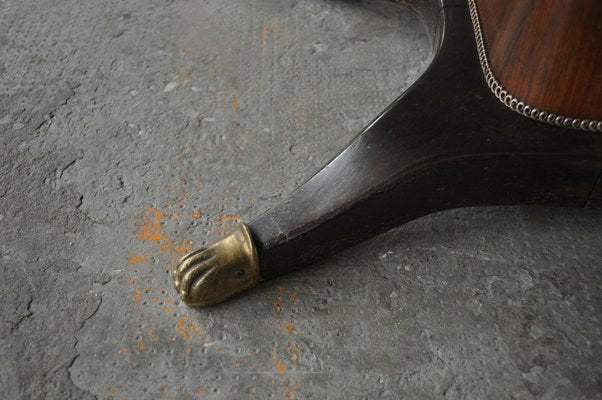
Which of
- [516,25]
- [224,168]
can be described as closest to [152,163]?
[224,168]

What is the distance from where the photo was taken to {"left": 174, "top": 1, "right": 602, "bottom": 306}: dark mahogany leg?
4.34 feet

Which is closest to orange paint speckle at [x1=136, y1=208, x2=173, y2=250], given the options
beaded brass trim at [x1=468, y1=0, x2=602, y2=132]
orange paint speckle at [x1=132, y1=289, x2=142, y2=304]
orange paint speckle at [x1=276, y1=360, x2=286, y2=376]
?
orange paint speckle at [x1=132, y1=289, x2=142, y2=304]

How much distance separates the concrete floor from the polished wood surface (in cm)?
31

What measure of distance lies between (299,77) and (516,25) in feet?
2.18

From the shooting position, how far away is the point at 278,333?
1.35 metres

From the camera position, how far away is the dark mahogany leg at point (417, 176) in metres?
1.32

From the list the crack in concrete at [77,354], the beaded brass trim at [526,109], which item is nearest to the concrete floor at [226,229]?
the crack in concrete at [77,354]

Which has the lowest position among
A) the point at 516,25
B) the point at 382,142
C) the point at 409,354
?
the point at 409,354

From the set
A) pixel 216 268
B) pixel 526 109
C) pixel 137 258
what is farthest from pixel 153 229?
pixel 526 109

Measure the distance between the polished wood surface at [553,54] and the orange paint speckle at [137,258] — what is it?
2.51 feet

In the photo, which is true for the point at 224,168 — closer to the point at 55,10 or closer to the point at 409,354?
the point at 409,354

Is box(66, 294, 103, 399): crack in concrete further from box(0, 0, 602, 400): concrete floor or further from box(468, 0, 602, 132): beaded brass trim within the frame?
box(468, 0, 602, 132): beaded brass trim

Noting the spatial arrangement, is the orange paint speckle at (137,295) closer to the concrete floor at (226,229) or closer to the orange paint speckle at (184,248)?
the concrete floor at (226,229)

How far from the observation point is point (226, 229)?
1.52 m
